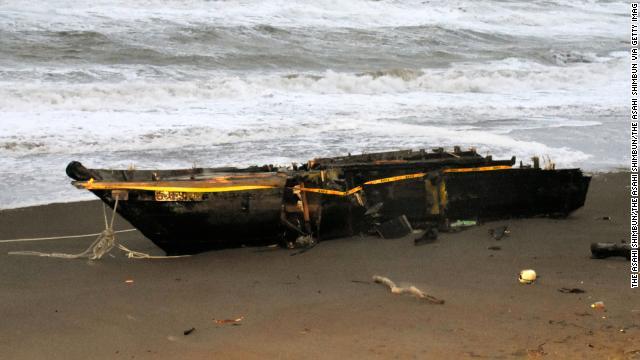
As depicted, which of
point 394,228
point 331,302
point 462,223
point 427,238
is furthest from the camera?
point 462,223

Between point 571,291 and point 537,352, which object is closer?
point 537,352

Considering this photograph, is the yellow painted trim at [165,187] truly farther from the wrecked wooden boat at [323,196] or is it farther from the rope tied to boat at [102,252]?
the rope tied to boat at [102,252]

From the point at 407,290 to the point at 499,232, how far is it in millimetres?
2008

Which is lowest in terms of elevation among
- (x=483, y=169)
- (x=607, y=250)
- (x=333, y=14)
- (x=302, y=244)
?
(x=302, y=244)

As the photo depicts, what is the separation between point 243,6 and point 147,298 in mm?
26848

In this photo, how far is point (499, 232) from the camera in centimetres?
749

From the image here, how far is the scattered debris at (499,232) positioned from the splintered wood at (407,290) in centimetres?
169

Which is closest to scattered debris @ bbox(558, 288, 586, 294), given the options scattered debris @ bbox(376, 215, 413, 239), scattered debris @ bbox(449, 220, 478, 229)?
scattered debris @ bbox(376, 215, 413, 239)

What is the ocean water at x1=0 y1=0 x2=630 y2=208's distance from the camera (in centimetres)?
1227

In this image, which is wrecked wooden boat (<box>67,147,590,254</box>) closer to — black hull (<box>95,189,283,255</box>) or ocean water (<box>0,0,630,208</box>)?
black hull (<box>95,189,283,255</box>)

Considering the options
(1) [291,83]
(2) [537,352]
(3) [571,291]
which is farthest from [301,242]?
(1) [291,83]

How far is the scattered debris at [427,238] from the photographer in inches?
284

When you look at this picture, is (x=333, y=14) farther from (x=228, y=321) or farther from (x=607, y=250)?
(x=228, y=321)

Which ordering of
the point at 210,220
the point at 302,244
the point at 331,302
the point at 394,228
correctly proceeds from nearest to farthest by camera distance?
the point at 331,302 → the point at 210,220 → the point at 302,244 → the point at 394,228
